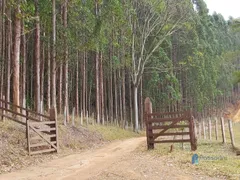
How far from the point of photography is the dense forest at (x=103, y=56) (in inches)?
661

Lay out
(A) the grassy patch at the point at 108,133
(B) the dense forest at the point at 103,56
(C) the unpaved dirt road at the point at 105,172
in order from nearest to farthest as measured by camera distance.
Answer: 1. (C) the unpaved dirt road at the point at 105,172
2. (B) the dense forest at the point at 103,56
3. (A) the grassy patch at the point at 108,133

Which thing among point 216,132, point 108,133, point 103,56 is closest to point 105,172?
point 216,132

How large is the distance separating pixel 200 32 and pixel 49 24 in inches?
1235

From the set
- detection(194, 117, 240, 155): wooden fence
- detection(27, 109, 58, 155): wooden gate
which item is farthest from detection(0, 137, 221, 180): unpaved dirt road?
detection(194, 117, 240, 155): wooden fence

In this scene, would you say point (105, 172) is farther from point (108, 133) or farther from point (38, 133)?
point (108, 133)

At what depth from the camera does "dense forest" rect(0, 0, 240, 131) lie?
16797 mm

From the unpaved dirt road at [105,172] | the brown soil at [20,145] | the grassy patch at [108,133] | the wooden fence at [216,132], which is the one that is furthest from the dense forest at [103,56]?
the unpaved dirt road at [105,172]

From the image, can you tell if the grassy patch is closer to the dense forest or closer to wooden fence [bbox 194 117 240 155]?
the dense forest

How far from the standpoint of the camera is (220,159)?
376 inches

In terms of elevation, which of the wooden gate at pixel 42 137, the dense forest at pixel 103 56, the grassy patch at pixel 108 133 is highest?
the dense forest at pixel 103 56

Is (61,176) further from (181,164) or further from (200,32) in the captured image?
(200,32)

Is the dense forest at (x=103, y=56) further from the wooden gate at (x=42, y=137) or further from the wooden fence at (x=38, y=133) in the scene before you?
the wooden gate at (x=42, y=137)

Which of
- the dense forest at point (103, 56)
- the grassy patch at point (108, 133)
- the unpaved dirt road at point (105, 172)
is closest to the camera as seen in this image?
the unpaved dirt road at point (105, 172)

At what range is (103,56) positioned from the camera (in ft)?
88.9
